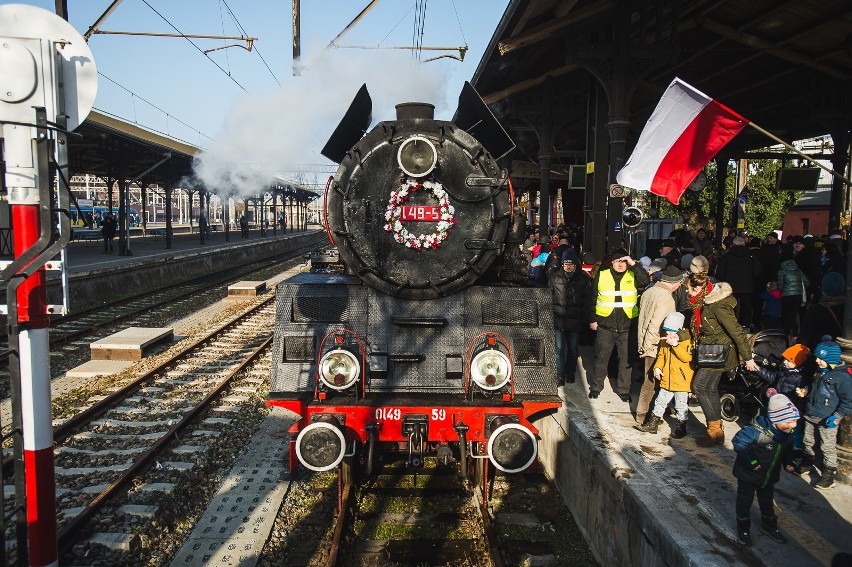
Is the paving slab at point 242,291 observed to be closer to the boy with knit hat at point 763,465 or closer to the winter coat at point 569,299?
the winter coat at point 569,299

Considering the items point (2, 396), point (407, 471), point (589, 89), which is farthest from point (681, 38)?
point (2, 396)

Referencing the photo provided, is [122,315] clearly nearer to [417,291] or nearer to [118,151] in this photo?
[118,151]

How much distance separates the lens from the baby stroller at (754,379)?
18.1ft

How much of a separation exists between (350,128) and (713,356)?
11.7 ft

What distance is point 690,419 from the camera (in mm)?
5699

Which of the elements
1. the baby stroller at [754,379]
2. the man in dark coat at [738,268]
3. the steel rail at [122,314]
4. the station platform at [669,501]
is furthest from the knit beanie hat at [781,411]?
the steel rail at [122,314]

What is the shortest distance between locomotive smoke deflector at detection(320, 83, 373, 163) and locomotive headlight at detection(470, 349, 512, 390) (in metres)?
2.17

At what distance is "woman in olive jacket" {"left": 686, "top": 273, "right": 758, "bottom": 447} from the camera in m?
4.87

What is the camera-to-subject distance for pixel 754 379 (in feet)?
18.4

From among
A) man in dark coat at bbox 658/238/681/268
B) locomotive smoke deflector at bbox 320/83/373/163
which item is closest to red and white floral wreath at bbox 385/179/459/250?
locomotive smoke deflector at bbox 320/83/373/163

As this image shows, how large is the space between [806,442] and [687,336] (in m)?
1.10

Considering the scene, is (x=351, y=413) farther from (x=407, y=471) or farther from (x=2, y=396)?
(x=2, y=396)

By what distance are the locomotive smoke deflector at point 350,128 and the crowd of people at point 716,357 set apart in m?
2.60

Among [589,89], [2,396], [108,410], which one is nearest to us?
[108,410]
